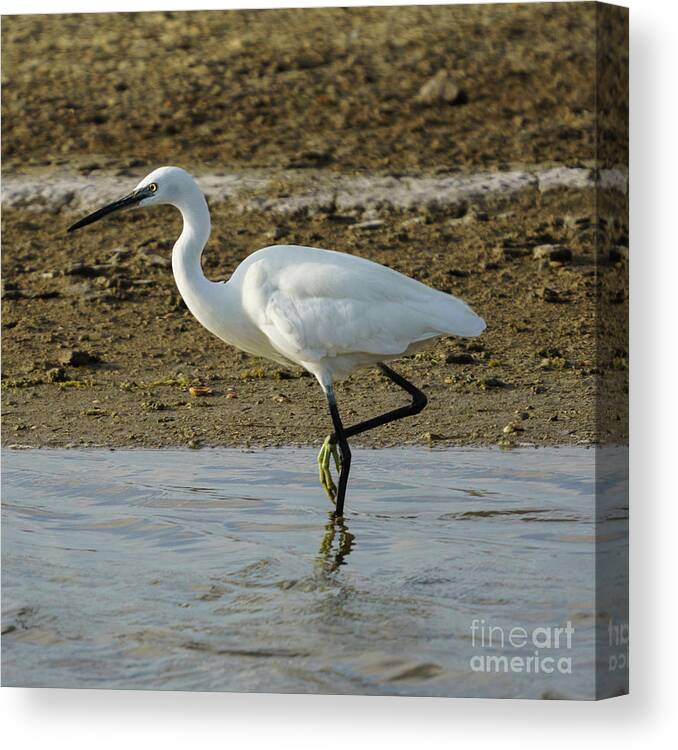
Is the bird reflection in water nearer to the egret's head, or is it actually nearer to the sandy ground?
the sandy ground

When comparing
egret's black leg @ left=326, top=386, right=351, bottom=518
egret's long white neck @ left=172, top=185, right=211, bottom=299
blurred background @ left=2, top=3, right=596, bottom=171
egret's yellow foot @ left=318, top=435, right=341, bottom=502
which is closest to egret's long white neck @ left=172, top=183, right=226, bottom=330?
egret's long white neck @ left=172, top=185, right=211, bottom=299

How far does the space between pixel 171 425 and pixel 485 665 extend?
2776 millimetres

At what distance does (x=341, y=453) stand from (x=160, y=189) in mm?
1282

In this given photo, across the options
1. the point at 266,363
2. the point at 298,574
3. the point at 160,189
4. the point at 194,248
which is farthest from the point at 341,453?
the point at 266,363

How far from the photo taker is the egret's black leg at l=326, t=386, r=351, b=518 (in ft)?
20.1

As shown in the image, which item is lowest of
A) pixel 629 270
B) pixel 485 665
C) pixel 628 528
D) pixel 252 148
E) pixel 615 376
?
pixel 485 665

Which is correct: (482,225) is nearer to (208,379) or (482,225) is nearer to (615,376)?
(208,379)

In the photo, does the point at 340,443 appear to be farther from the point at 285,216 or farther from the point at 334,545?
the point at 285,216

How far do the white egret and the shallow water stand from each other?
41 centimetres

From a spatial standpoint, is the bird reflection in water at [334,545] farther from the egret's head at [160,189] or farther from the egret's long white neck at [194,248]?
the egret's head at [160,189]

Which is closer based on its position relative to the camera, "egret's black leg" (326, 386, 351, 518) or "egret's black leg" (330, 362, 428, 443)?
"egret's black leg" (326, 386, 351, 518)

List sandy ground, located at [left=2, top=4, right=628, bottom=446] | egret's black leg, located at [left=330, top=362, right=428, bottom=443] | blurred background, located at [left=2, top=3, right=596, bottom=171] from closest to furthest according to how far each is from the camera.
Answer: egret's black leg, located at [left=330, top=362, right=428, bottom=443] → blurred background, located at [left=2, top=3, right=596, bottom=171] → sandy ground, located at [left=2, top=4, right=628, bottom=446]

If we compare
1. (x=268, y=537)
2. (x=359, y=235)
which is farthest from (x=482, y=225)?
(x=268, y=537)

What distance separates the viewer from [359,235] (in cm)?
845
